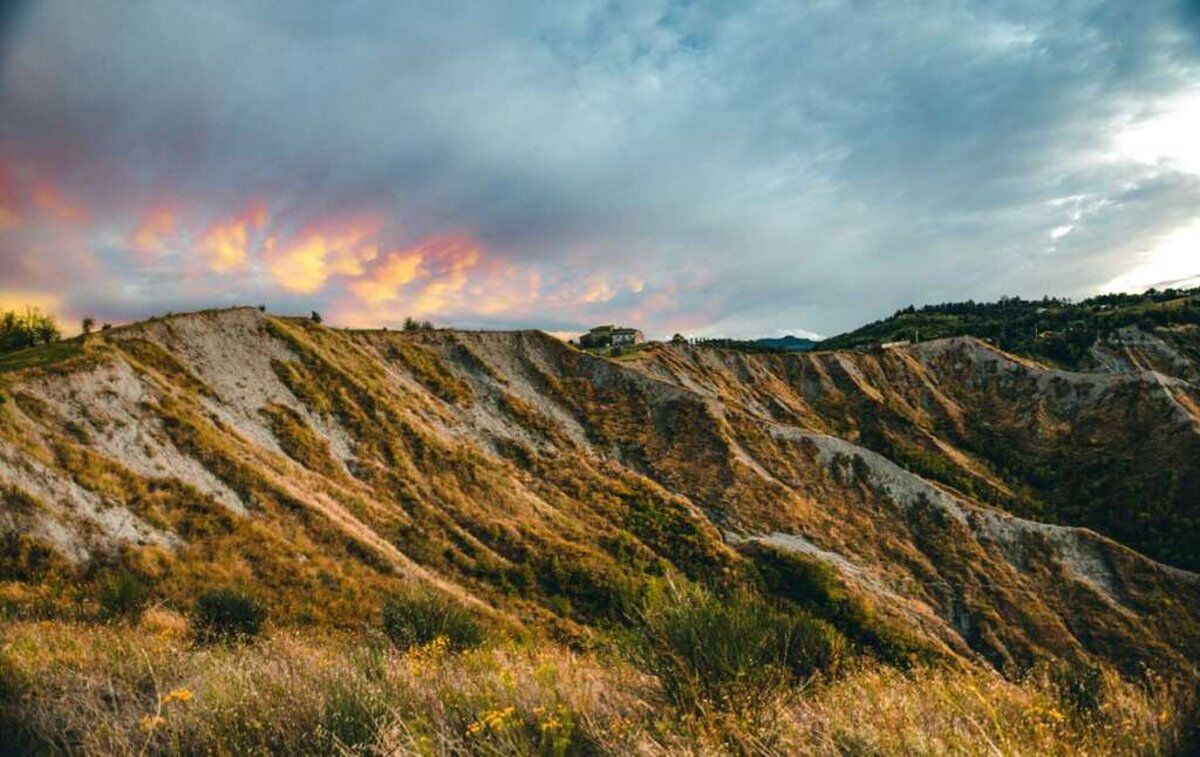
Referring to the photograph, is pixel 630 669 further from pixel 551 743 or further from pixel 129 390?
pixel 129 390

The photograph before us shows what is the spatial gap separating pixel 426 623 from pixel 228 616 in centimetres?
508

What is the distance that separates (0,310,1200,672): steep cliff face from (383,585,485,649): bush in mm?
4548

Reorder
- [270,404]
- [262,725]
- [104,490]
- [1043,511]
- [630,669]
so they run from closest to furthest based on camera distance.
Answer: [262,725] → [630,669] → [104,490] → [270,404] → [1043,511]

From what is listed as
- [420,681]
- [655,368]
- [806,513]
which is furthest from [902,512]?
[420,681]

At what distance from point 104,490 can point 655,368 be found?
7334 centimetres

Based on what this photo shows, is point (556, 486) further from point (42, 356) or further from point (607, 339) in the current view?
point (607, 339)

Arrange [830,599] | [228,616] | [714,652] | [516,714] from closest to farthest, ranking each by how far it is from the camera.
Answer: [516,714] < [714,652] < [228,616] < [830,599]

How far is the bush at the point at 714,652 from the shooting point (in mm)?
6672

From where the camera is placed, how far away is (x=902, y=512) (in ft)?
216

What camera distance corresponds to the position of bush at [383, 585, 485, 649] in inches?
621

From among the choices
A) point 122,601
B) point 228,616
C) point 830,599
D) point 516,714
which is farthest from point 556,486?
point 516,714

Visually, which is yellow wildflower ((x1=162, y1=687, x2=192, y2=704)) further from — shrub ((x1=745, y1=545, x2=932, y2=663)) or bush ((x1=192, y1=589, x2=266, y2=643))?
shrub ((x1=745, y1=545, x2=932, y2=663))

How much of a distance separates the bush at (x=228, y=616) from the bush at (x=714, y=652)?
11407 mm

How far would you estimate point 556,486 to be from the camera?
57.6 meters
